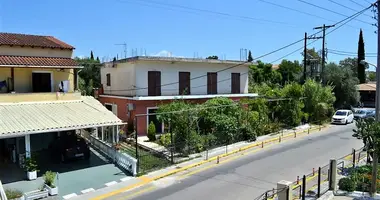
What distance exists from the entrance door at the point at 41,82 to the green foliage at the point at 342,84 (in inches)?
1342

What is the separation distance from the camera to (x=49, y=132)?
628 inches

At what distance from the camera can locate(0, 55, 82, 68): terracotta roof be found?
1672cm

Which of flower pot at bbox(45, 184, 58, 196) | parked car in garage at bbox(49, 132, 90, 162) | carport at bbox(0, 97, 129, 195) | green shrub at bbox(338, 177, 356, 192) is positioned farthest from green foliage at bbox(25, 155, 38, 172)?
green shrub at bbox(338, 177, 356, 192)

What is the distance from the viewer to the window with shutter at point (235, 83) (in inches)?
1142

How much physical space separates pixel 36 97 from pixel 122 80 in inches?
348

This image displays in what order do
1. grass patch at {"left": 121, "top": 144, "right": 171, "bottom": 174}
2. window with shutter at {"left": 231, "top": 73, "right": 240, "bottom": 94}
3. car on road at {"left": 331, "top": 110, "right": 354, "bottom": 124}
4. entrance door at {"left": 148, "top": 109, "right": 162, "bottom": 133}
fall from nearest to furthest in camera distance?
1. grass patch at {"left": 121, "top": 144, "right": 171, "bottom": 174}
2. entrance door at {"left": 148, "top": 109, "right": 162, "bottom": 133}
3. window with shutter at {"left": 231, "top": 73, "right": 240, "bottom": 94}
4. car on road at {"left": 331, "top": 110, "right": 354, "bottom": 124}

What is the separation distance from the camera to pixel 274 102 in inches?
1113

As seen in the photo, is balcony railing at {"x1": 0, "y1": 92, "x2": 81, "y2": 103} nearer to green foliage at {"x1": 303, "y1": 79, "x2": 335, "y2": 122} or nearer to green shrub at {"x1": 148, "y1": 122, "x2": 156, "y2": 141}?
green shrub at {"x1": 148, "y1": 122, "x2": 156, "y2": 141}

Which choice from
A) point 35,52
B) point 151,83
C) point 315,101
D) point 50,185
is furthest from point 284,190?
point 315,101

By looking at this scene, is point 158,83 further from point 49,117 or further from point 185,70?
point 49,117

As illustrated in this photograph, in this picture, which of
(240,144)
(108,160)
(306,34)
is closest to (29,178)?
(108,160)

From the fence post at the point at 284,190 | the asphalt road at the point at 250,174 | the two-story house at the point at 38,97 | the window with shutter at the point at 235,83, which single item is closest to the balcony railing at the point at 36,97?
the two-story house at the point at 38,97

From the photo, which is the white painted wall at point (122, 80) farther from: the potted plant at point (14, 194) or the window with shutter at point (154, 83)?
the potted plant at point (14, 194)

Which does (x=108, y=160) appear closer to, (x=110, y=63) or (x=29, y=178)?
(x=29, y=178)
